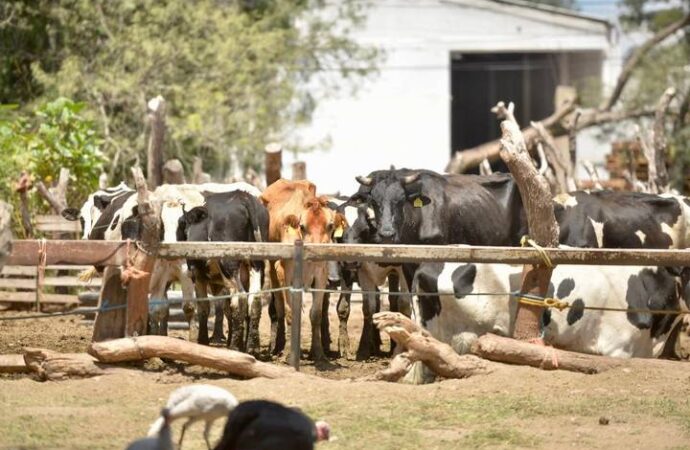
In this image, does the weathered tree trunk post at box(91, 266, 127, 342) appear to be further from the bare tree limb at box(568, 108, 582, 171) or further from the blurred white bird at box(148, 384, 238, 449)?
the bare tree limb at box(568, 108, 582, 171)

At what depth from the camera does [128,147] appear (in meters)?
27.1

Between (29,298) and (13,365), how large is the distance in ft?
28.8

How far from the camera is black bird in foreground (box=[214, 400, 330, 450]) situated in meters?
6.84

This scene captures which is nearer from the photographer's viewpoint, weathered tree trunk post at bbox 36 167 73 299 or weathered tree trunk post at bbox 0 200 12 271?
weathered tree trunk post at bbox 0 200 12 271

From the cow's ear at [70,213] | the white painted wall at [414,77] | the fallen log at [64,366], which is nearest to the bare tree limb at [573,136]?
the cow's ear at [70,213]

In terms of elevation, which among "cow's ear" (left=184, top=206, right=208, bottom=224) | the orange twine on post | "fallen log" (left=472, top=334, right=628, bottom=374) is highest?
"cow's ear" (left=184, top=206, right=208, bottom=224)

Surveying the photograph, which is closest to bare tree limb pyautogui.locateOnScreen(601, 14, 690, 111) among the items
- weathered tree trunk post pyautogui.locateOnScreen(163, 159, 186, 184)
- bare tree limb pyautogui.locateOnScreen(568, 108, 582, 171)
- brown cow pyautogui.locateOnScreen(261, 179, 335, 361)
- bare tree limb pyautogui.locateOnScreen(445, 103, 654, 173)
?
bare tree limb pyautogui.locateOnScreen(445, 103, 654, 173)

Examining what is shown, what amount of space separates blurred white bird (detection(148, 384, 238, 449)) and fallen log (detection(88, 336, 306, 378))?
385cm

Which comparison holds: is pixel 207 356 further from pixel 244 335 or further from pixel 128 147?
pixel 128 147

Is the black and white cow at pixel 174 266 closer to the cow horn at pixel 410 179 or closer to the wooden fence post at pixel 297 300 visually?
the cow horn at pixel 410 179

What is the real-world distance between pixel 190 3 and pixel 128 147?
473 cm

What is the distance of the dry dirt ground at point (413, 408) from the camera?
30.6 feet

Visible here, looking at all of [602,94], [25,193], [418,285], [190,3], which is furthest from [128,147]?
[602,94]

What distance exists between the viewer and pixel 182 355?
11.5m
